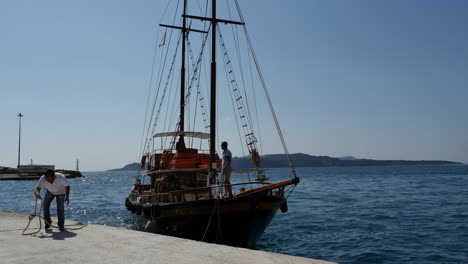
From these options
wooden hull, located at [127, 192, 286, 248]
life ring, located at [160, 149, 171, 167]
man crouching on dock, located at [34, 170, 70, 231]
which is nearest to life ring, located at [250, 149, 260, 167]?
wooden hull, located at [127, 192, 286, 248]

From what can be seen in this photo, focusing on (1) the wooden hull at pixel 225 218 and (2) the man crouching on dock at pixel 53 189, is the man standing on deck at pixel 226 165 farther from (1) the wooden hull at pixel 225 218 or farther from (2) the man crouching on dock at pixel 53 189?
(2) the man crouching on dock at pixel 53 189

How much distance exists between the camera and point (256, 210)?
14.9 m

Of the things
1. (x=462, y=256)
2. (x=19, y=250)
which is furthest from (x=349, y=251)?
(x=19, y=250)

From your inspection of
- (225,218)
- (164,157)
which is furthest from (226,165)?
(164,157)

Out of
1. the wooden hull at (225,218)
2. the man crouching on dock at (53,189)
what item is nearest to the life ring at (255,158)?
the wooden hull at (225,218)

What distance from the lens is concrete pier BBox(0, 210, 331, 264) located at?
256 inches

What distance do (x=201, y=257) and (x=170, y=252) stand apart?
0.70 metres

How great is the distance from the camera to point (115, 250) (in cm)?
739

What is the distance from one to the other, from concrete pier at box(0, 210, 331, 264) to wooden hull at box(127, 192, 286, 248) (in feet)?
17.7

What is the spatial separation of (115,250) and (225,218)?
764cm

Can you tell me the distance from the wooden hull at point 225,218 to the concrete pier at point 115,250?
17.7ft

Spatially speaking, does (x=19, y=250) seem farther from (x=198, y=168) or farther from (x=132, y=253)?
(x=198, y=168)

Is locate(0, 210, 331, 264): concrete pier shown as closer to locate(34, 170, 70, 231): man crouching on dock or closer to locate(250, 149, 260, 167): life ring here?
locate(34, 170, 70, 231): man crouching on dock

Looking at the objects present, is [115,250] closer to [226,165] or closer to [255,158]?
[226,165]
